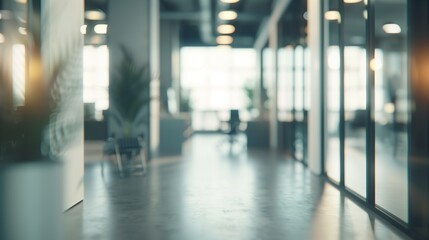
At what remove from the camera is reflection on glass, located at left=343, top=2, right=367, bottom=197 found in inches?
326

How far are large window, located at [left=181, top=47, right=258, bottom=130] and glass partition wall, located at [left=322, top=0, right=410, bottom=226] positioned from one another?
4708 mm

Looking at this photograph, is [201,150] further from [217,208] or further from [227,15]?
[217,208]

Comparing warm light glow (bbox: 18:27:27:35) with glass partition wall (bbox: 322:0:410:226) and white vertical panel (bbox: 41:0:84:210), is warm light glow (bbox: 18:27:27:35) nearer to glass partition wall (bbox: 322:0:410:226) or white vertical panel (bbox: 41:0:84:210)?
white vertical panel (bbox: 41:0:84:210)

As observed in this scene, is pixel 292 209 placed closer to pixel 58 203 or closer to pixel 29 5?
pixel 58 203

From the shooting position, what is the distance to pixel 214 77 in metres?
18.7

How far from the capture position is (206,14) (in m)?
12.6

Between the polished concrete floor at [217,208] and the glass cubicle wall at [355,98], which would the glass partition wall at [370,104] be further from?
the polished concrete floor at [217,208]

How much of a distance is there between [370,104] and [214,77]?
570 inches

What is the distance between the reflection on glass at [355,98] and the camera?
8.28 meters

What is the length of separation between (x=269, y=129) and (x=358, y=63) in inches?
214

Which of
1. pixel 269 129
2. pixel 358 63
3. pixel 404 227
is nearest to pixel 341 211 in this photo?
pixel 404 227

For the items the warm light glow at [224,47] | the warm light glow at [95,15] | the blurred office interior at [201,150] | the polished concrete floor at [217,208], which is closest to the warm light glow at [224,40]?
the warm light glow at [224,47]

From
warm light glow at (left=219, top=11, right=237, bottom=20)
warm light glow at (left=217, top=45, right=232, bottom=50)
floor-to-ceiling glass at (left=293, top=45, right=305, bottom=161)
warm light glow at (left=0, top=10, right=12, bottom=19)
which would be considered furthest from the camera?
warm light glow at (left=217, top=45, right=232, bottom=50)

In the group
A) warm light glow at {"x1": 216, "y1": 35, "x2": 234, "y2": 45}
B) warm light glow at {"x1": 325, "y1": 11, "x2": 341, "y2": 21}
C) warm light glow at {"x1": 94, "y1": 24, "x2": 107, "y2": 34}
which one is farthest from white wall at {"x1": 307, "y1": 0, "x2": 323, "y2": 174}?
warm light glow at {"x1": 216, "y1": 35, "x2": 234, "y2": 45}
